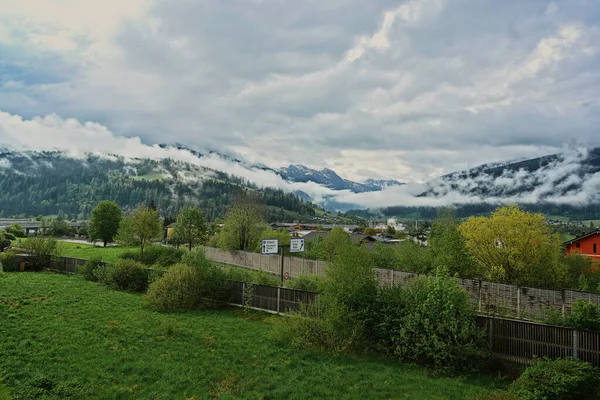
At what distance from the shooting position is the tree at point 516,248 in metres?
31.0

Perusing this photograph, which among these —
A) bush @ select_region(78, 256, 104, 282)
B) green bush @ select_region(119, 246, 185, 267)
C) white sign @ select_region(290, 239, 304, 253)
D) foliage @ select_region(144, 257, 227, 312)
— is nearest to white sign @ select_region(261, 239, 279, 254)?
white sign @ select_region(290, 239, 304, 253)

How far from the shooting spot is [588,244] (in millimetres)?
55594

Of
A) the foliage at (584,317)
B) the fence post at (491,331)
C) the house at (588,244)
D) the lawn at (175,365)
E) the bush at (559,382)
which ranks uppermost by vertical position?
the house at (588,244)

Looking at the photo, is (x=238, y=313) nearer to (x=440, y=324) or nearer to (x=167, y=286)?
(x=167, y=286)

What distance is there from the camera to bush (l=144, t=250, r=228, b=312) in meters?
24.0

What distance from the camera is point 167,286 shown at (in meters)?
24.2

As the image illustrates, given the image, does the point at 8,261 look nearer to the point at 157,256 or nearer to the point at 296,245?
the point at 157,256

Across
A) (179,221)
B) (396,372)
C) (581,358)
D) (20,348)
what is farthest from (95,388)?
(179,221)

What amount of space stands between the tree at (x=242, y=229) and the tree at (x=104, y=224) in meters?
32.2

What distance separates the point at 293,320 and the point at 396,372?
527cm

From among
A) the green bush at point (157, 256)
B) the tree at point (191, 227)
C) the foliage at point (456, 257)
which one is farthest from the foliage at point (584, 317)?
the tree at point (191, 227)

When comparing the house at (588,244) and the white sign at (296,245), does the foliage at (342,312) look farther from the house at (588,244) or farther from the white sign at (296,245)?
the house at (588,244)

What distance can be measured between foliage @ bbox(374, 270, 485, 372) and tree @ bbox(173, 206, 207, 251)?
176ft

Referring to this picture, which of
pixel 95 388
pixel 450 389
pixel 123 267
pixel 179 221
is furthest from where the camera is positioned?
pixel 179 221
